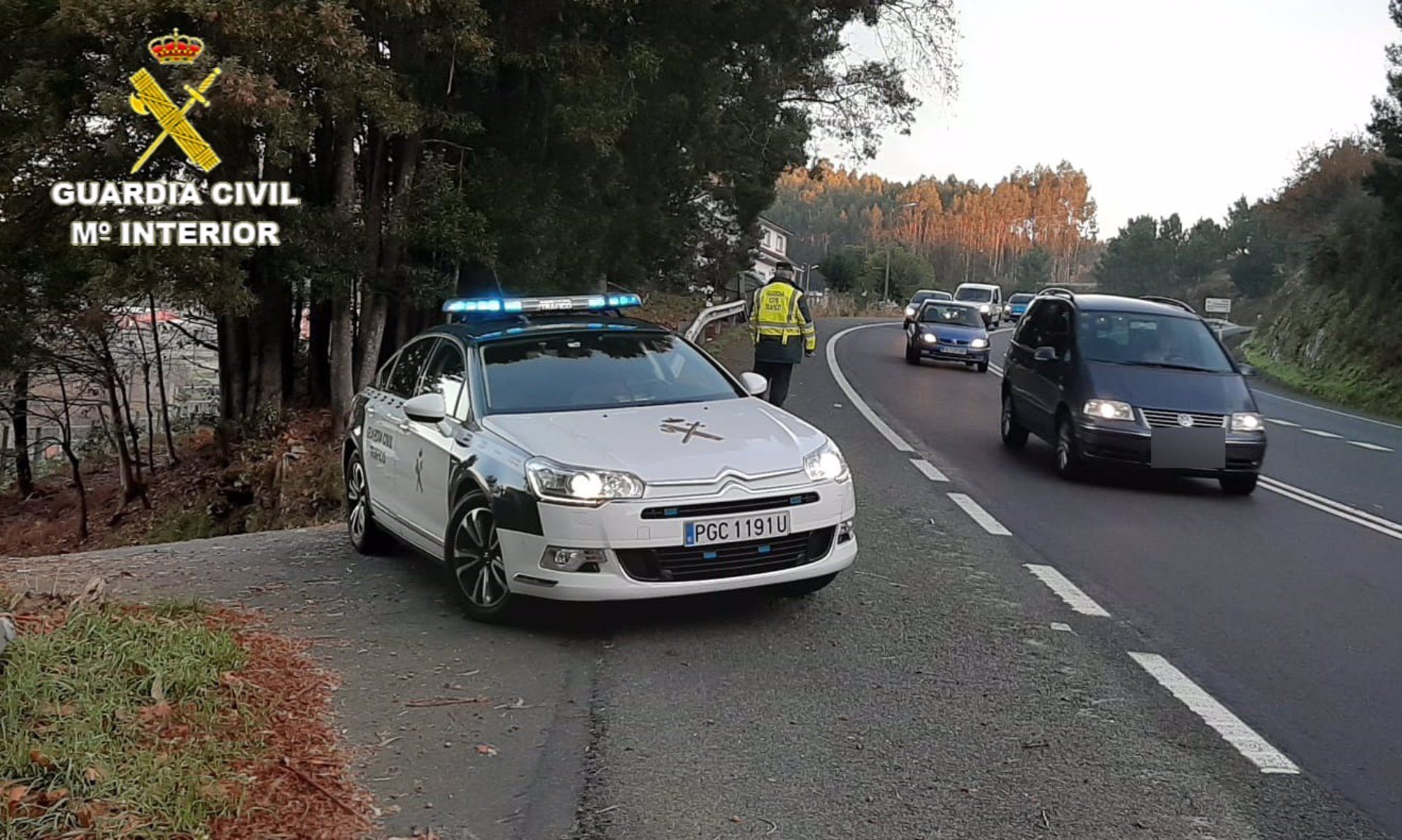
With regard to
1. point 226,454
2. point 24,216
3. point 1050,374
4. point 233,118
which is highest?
point 233,118

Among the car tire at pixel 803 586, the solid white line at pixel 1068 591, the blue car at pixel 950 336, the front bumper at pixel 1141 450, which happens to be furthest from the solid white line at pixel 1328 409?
the car tire at pixel 803 586

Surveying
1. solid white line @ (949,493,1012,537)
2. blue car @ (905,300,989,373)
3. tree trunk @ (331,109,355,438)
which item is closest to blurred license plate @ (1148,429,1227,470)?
solid white line @ (949,493,1012,537)

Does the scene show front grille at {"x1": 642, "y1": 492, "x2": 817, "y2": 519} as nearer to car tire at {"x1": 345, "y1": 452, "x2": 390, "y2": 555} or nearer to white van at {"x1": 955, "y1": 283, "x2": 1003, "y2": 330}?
car tire at {"x1": 345, "y1": 452, "x2": 390, "y2": 555}

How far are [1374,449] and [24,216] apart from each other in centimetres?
1800

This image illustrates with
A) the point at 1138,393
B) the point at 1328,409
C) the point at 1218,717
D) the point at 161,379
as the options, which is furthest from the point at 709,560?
the point at 1328,409

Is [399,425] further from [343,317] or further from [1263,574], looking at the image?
[343,317]

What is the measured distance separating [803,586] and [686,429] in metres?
1.07

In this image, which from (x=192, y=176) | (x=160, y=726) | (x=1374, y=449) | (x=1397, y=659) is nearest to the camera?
(x=160, y=726)

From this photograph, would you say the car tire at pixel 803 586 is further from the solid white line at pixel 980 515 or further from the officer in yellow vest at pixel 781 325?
the officer in yellow vest at pixel 781 325

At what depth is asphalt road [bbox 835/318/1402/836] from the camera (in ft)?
18.2

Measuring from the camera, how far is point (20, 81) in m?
13.1

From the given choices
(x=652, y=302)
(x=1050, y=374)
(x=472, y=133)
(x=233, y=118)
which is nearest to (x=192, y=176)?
(x=233, y=118)

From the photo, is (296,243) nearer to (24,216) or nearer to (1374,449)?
(24,216)

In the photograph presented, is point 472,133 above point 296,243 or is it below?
above
